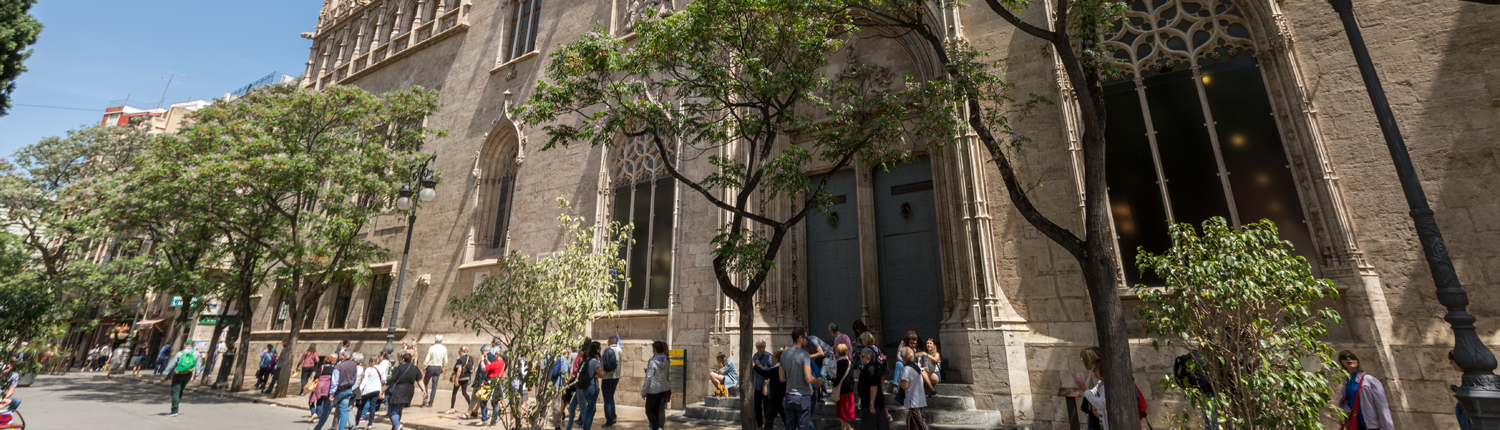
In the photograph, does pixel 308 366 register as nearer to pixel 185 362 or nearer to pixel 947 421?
pixel 185 362

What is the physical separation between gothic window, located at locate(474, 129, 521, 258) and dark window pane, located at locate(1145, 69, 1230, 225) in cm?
1592

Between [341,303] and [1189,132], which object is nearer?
[1189,132]

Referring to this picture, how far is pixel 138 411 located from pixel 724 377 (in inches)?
516

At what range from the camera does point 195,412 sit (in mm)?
12336

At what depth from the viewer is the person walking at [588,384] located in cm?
901

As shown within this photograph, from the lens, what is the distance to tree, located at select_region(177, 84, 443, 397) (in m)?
15.1

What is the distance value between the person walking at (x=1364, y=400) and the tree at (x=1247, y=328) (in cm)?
190

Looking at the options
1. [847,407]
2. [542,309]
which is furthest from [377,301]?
[847,407]

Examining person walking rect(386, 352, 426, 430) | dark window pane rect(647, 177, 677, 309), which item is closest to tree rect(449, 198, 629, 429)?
person walking rect(386, 352, 426, 430)

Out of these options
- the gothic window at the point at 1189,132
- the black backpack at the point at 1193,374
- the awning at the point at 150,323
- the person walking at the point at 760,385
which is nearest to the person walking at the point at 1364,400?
the black backpack at the point at 1193,374

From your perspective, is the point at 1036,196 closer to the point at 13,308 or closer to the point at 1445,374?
the point at 1445,374

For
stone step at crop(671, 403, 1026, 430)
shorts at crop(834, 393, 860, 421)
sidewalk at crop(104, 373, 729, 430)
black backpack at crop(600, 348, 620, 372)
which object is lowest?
sidewalk at crop(104, 373, 729, 430)

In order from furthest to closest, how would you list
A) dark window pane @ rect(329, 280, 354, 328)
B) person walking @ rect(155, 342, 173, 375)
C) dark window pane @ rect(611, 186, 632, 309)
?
person walking @ rect(155, 342, 173, 375)
dark window pane @ rect(329, 280, 354, 328)
dark window pane @ rect(611, 186, 632, 309)

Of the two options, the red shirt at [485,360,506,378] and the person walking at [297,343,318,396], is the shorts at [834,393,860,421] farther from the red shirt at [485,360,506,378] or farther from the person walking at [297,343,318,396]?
the person walking at [297,343,318,396]
